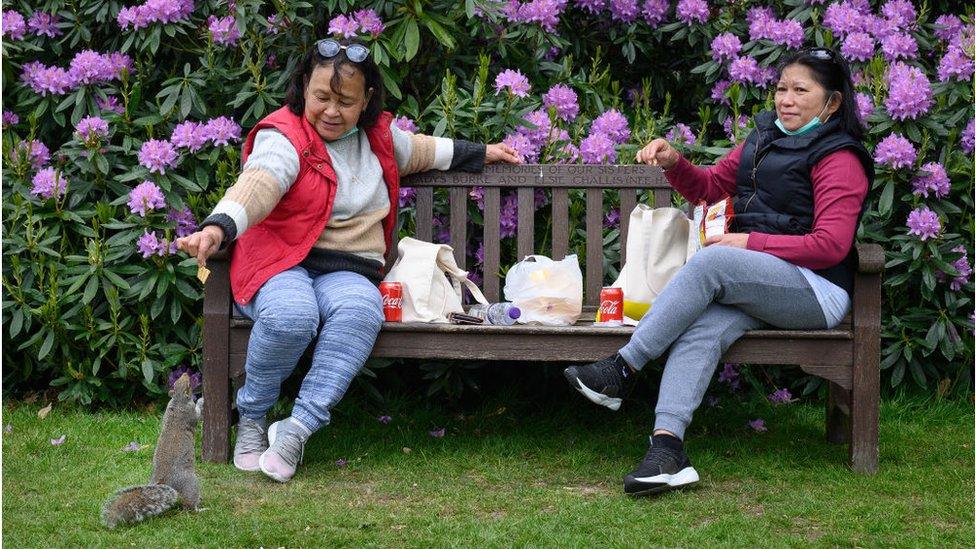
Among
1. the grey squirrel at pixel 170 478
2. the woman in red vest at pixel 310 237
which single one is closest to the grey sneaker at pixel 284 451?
the woman in red vest at pixel 310 237

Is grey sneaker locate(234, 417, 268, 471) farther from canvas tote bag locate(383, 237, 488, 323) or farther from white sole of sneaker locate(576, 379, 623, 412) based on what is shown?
white sole of sneaker locate(576, 379, 623, 412)

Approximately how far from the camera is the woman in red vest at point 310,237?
12.4 ft

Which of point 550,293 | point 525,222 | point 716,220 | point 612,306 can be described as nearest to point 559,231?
point 525,222

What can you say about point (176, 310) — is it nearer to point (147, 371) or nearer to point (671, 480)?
point (147, 371)

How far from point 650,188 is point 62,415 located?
2401 mm

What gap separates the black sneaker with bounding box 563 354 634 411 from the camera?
3.72 meters

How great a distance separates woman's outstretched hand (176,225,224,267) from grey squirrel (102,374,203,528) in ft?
1.19

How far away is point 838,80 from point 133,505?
2.49 meters

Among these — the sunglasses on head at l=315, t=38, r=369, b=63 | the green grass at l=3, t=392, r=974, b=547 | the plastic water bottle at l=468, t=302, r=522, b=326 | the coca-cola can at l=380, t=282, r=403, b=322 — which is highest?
the sunglasses on head at l=315, t=38, r=369, b=63

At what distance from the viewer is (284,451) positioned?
3752mm

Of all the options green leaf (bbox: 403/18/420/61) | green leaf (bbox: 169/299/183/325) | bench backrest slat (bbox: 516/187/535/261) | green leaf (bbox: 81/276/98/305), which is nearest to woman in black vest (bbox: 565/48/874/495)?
bench backrest slat (bbox: 516/187/535/261)

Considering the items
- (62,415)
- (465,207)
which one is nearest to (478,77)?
(465,207)

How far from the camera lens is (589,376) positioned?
3.73 metres

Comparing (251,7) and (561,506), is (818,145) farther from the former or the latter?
(251,7)
